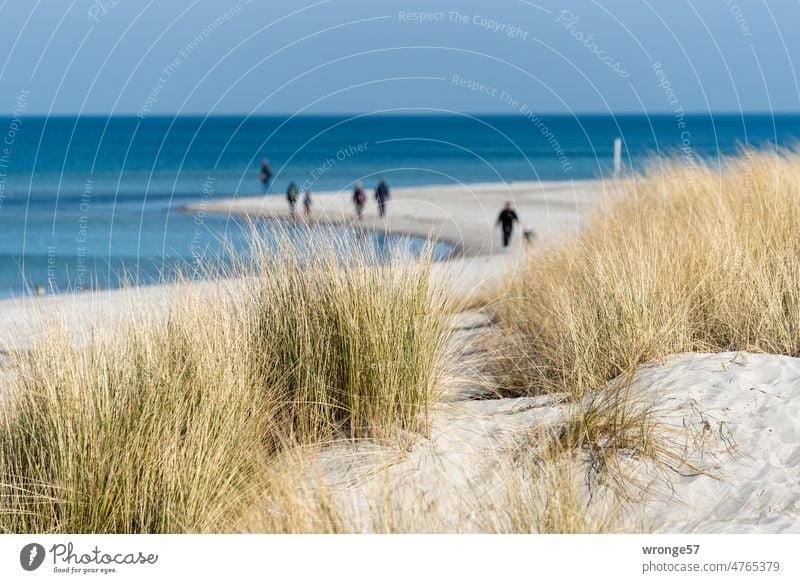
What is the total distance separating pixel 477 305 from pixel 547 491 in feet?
21.2

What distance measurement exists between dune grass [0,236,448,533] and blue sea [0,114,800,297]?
44 cm

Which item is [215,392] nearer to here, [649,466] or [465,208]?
[649,466]

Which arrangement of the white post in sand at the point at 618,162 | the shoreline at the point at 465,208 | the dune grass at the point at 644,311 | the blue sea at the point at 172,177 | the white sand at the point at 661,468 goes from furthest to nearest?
the shoreline at the point at 465,208 < the blue sea at the point at 172,177 < the white post in sand at the point at 618,162 < the dune grass at the point at 644,311 < the white sand at the point at 661,468

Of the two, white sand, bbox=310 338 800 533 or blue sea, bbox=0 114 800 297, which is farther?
blue sea, bbox=0 114 800 297

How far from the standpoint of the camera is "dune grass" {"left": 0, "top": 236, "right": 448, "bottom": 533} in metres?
4.34

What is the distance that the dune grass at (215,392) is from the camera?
4336 millimetres

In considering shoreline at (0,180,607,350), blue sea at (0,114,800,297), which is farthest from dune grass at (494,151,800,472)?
blue sea at (0,114,800,297)

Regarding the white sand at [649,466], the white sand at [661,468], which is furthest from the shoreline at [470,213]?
the white sand at [661,468]

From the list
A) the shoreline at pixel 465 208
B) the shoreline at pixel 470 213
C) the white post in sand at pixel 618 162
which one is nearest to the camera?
the shoreline at pixel 470 213

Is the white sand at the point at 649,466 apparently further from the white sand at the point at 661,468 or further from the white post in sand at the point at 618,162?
the white post in sand at the point at 618,162

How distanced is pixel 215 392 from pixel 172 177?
46465 millimetres

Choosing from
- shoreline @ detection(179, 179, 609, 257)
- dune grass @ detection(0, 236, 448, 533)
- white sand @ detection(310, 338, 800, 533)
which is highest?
shoreline @ detection(179, 179, 609, 257)

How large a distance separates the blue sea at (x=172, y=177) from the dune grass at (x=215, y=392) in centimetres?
44

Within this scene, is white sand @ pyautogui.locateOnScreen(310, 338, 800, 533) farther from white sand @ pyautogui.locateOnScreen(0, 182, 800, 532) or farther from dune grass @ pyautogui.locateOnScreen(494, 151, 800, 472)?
dune grass @ pyautogui.locateOnScreen(494, 151, 800, 472)
